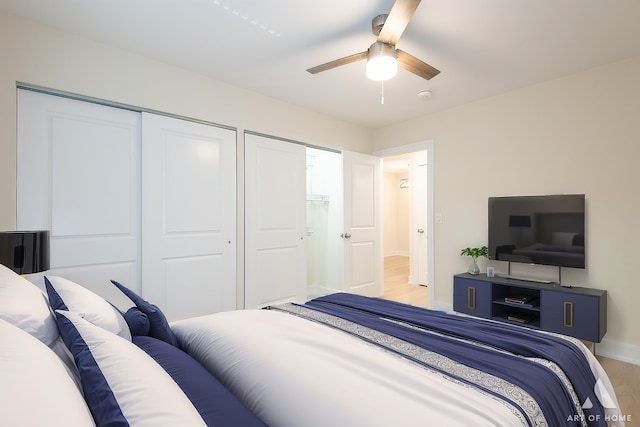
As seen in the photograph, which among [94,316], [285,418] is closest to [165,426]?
[285,418]

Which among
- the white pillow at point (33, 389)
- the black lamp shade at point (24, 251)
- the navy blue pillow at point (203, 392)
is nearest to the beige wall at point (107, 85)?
Result: the black lamp shade at point (24, 251)

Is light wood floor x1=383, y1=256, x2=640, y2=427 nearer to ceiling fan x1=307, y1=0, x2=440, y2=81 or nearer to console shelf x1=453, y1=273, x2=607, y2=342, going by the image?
console shelf x1=453, y1=273, x2=607, y2=342

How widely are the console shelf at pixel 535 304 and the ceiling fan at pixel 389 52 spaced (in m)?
2.28

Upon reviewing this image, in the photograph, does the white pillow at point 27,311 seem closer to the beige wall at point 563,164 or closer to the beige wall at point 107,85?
the beige wall at point 107,85

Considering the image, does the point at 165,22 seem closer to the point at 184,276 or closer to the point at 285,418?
the point at 184,276

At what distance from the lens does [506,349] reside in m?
1.39

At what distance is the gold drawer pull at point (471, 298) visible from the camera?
3.49 meters

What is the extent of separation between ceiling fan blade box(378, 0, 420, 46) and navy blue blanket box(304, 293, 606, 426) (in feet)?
5.50

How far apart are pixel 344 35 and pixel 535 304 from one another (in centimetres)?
305

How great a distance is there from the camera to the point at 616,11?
2.17 meters

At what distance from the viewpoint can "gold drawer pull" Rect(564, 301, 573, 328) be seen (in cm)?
285

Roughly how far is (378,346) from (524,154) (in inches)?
123

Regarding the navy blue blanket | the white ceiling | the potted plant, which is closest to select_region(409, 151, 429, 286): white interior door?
the potted plant

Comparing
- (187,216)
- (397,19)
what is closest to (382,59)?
(397,19)
